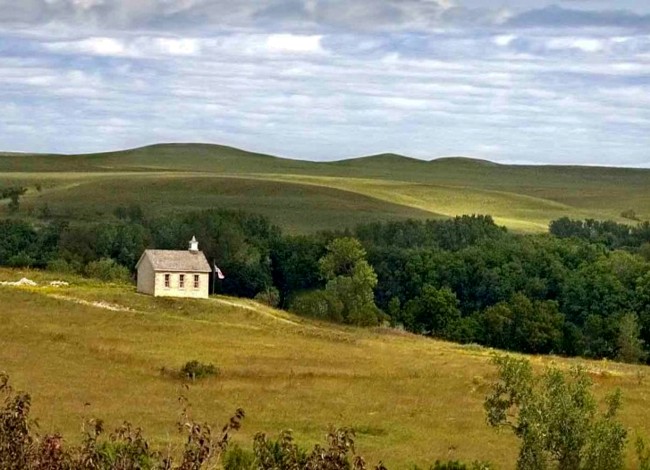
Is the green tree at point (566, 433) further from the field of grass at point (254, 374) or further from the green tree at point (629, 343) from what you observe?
the green tree at point (629, 343)

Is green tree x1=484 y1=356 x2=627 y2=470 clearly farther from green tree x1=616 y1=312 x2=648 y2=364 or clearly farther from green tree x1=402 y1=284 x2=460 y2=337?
green tree x1=402 y1=284 x2=460 y2=337

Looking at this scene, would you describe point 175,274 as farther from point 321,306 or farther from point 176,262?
point 321,306

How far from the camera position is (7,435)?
11.8 m

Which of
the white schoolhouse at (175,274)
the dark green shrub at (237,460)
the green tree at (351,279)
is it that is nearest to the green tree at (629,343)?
the green tree at (351,279)

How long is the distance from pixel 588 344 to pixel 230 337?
3383 centimetres

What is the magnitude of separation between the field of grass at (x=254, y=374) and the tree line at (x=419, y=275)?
1819cm

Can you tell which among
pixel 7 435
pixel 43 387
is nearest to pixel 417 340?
pixel 43 387

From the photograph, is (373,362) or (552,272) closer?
(373,362)

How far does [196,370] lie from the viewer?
42.3m

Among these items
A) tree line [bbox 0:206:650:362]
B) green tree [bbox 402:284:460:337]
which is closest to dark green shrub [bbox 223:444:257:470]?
tree line [bbox 0:206:650:362]

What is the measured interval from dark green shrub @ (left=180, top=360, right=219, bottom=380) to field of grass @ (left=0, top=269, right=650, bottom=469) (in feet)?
1.66

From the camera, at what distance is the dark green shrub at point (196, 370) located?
42125 mm

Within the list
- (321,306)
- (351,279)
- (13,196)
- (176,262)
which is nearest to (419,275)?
(351,279)

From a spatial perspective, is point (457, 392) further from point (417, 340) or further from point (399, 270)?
point (399, 270)
